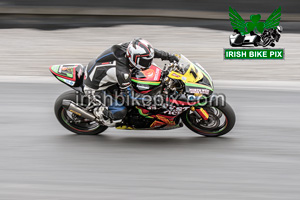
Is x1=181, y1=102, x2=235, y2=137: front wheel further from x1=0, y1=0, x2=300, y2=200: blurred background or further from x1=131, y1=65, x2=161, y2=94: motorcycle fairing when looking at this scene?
x1=131, y1=65, x2=161, y2=94: motorcycle fairing

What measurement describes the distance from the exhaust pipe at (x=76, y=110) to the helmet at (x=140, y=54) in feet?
3.29

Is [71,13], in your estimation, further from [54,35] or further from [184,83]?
[184,83]

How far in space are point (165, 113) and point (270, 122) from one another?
2.01m

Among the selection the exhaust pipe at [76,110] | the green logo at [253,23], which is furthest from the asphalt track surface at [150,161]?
the green logo at [253,23]

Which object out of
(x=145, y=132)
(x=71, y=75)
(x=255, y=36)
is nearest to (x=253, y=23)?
(x=255, y=36)

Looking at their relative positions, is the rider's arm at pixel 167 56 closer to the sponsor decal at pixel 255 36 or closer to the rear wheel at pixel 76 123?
the rear wheel at pixel 76 123

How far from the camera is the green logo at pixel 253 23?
13.0m

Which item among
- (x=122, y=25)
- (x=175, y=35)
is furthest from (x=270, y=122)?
(x=122, y=25)

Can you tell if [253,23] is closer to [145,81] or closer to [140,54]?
[145,81]

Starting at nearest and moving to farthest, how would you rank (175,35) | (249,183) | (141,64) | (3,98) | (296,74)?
(249,183), (141,64), (3,98), (296,74), (175,35)

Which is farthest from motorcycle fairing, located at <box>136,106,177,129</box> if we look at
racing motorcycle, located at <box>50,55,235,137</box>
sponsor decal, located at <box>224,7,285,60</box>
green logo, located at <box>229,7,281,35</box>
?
green logo, located at <box>229,7,281,35</box>

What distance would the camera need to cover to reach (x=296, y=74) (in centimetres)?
1067

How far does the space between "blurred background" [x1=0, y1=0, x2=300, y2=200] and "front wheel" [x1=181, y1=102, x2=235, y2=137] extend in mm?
151

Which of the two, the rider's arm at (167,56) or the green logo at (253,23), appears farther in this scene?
the green logo at (253,23)
